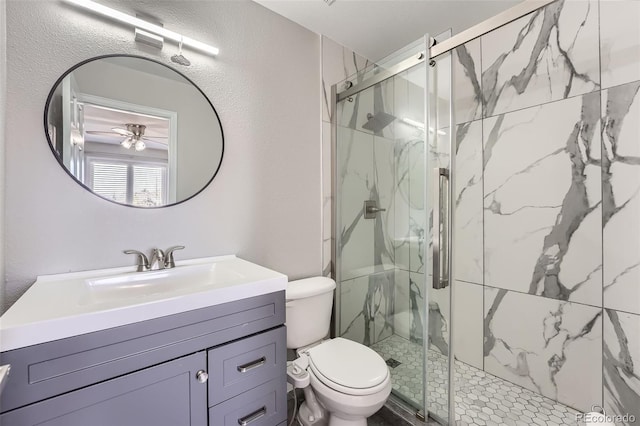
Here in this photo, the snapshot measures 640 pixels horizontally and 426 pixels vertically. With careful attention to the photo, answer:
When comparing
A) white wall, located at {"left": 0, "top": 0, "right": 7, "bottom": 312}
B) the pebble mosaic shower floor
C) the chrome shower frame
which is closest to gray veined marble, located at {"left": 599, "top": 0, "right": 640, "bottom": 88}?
the chrome shower frame

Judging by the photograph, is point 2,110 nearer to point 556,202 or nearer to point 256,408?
point 256,408

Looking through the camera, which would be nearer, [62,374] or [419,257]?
[62,374]

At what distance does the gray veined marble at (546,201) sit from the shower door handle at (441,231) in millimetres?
776

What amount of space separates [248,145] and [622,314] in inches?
85.6

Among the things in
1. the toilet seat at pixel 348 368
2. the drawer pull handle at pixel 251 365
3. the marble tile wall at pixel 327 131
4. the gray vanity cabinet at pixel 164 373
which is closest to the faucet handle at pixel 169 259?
the gray vanity cabinet at pixel 164 373

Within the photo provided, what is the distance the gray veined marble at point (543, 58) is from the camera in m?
1.55

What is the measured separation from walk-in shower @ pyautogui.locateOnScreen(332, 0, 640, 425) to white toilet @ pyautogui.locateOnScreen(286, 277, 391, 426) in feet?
1.11

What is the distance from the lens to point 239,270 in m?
1.31

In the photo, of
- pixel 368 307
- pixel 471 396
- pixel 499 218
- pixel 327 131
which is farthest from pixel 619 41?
pixel 471 396

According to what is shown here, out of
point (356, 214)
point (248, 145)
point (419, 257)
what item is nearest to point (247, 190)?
point (248, 145)

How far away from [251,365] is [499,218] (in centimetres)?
179

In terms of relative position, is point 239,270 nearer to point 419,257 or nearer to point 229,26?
point 419,257

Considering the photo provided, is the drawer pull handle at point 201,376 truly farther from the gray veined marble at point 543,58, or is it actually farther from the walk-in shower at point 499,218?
the gray veined marble at point 543,58

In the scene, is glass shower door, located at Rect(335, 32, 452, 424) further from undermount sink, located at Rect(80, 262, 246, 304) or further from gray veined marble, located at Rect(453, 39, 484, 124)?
undermount sink, located at Rect(80, 262, 246, 304)
